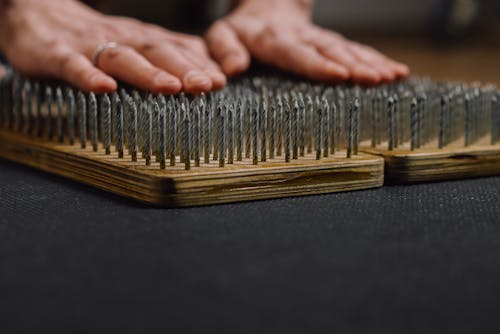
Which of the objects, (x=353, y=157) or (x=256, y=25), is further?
(x=256, y=25)

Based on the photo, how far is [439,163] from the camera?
1.26 meters

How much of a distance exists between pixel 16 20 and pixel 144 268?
1191 millimetres

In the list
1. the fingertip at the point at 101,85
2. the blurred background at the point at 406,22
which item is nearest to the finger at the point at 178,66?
the fingertip at the point at 101,85

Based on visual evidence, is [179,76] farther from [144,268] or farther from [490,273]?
[490,273]

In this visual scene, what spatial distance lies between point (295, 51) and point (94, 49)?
466 mm

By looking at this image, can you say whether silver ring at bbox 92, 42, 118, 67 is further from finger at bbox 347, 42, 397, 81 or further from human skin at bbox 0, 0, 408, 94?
finger at bbox 347, 42, 397, 81

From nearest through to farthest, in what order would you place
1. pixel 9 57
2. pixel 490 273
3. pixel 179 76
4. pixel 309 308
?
pixel 309 308 → pixel 490 273 → pixel 179 76 → pixel 9 57

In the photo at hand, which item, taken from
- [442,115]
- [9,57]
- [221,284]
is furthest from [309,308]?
[9,57]

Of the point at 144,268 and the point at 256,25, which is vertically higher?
the point at 256,25

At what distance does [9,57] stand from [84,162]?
685 millimetres

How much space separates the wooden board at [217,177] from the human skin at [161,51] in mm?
247

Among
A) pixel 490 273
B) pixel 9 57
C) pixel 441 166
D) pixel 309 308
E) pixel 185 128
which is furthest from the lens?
pixel 9 57

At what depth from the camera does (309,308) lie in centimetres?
73

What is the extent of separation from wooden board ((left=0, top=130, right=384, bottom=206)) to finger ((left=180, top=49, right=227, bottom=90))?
0.96 feet
